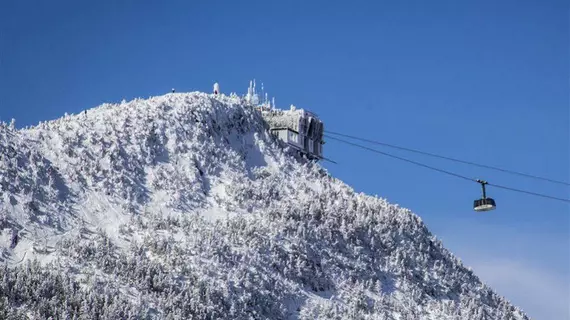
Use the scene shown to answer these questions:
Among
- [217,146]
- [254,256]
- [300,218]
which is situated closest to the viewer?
[254,256]

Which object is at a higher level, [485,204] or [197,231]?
[197,231]

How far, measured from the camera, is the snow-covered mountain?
212 ft

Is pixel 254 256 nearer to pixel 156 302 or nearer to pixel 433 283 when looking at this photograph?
pixel 156 302

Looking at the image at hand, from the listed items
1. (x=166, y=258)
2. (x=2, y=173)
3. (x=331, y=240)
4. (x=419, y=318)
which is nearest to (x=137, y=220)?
(x=166, y=258)

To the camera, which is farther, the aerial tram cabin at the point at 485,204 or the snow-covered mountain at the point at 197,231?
the snow-covered mountain at the point at 197,231

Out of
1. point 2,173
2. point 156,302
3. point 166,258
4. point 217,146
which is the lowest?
point 156,302

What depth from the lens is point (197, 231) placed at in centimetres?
7425

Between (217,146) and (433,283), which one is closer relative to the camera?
(433,283)

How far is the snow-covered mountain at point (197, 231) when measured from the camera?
64750 millimetres

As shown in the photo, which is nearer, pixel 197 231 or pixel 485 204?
pixel 485 204

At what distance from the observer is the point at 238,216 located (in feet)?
258

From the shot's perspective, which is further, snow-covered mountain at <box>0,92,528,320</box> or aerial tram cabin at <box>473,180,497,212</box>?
snow-covered mountain at <box>0,92,528,320</box>

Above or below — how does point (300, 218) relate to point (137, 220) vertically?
above

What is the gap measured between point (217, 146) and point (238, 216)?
531 inches
